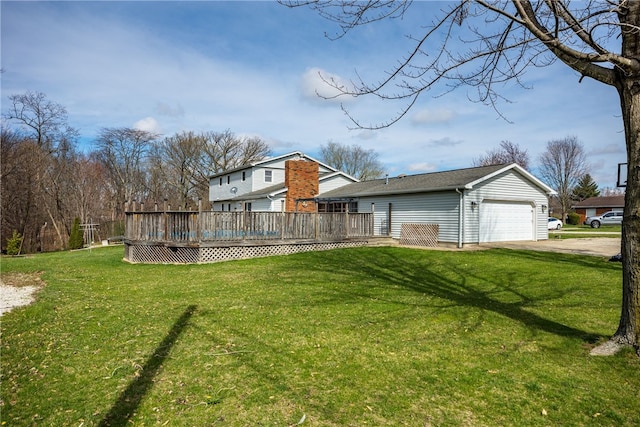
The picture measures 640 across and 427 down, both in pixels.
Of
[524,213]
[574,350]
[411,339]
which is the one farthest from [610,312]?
[524,213]

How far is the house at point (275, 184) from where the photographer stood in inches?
968

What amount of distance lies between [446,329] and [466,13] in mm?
4467

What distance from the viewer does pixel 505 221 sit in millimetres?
18500

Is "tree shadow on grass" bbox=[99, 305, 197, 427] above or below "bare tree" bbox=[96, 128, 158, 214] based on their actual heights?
below

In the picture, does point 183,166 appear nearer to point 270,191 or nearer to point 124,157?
point 124,157

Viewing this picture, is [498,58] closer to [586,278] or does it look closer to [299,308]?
[299,308]

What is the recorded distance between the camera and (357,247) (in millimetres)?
17656

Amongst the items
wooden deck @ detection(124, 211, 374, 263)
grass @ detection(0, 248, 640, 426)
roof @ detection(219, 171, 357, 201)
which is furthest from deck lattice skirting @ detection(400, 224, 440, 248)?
roof @ detection(219, 171, 357, 201)

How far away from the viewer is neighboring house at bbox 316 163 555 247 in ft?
55.5

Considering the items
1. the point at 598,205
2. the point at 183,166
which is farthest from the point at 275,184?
the point at 598,205

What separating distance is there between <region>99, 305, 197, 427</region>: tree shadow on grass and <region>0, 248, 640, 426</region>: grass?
0.06ft

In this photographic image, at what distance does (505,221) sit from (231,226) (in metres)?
13.1

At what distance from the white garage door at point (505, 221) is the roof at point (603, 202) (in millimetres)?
41985

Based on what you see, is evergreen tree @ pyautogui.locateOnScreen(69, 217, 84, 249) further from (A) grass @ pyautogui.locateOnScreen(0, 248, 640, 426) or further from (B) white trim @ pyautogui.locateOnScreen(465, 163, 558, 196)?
(B) white trim @ pyautogui.locateOnScreen(465, 163, 558, 196)
